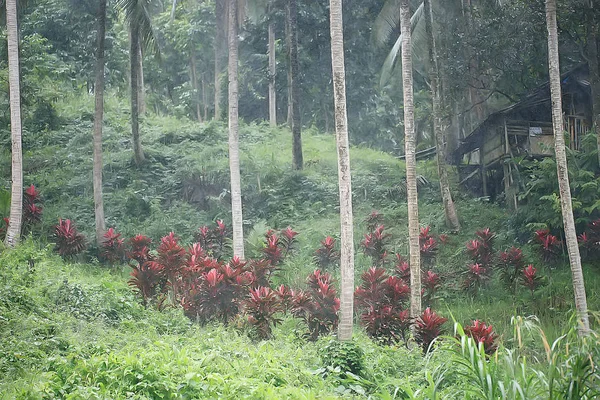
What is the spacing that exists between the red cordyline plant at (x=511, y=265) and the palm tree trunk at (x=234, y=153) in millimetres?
5239

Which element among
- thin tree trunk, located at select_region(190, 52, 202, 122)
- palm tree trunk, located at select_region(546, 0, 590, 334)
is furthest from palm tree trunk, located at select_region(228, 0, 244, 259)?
thin tree trunk, located at select_region(190, 52, 202, 122)

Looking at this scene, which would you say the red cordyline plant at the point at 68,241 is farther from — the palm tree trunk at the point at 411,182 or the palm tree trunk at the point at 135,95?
the palm tree trunk at the point at 411,182

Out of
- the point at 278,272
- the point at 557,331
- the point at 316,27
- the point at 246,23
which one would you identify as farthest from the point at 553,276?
the point at 246,23

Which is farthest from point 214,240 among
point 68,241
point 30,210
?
point 30,210

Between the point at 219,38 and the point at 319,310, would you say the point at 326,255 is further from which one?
the point at 219,38

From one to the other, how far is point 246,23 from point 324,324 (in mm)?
19747

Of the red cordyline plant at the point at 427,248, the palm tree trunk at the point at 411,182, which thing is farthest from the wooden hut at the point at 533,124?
the palm tree trunk at the point at 411,182

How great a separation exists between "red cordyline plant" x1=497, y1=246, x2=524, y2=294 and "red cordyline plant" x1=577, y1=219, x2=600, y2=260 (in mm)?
1622

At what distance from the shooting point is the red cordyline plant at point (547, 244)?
14.4m

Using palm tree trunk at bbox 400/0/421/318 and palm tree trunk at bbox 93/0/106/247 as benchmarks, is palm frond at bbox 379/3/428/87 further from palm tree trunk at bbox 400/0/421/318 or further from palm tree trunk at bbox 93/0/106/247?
palm tree trunk at bbox 93/0/106/247

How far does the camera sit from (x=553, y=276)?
14438 millimetres

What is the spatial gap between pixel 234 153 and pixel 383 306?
5298 millimetres

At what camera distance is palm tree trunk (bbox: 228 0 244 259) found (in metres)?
14.6

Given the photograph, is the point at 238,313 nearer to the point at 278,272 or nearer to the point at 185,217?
the point at 278,272
